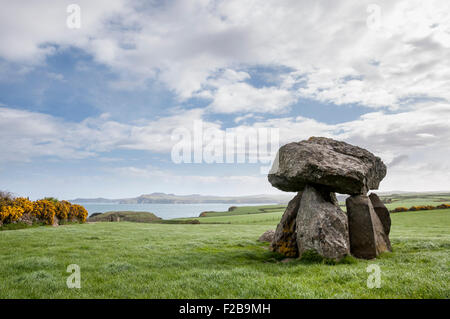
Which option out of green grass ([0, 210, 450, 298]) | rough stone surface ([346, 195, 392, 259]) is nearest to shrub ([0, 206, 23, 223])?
green grass ([0, 210, 450, 298])

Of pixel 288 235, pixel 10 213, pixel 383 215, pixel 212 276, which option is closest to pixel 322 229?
pixel 288 235

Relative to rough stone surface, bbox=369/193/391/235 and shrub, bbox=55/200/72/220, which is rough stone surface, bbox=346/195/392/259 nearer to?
rough stone surface, bbox=369/193/391/235

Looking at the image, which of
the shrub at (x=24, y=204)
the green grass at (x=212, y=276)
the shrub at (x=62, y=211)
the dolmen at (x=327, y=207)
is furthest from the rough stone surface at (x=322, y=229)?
the shrub at (x=62, y=211)

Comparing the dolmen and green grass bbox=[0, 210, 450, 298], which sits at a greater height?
the dolmen

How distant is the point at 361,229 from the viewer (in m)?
13.1

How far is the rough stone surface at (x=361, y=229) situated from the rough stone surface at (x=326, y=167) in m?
0.67

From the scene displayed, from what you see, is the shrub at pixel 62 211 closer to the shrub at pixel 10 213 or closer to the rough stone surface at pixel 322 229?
the shrub at pixel 10 213

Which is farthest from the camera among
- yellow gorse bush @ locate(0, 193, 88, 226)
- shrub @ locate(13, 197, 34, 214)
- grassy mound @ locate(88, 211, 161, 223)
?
grassy mound @ locate(88, 211, 161, 223)

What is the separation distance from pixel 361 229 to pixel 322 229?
100 inches

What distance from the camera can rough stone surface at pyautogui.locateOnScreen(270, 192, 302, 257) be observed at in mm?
13445

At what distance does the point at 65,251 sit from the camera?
14.4m

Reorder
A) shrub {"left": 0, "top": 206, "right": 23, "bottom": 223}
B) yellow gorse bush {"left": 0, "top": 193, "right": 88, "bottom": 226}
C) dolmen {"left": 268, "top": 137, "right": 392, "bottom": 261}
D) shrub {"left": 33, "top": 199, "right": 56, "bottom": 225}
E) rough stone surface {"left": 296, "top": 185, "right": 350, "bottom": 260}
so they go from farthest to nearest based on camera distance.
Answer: shrub {"left": 33, "top": 199, "right": 56, "bottom": 225} → yellow gorse bush {"left": 0, "top": 193, "right": 88, "bottom": 226} → shrub {"left": 0, "top": 206, "right": 23, "bottom": 223} → dolmen {"left": 268, "top": 137, "right": 392, "bottom": 261} → rough stone surface {"left": 296, "top": 185, "right": 350, "bottom": 260}

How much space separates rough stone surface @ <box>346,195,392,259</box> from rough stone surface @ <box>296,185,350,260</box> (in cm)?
69
